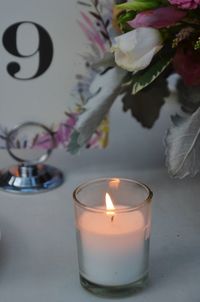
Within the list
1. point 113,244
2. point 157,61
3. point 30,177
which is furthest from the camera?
point 30,177

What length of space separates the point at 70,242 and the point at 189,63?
21 centimetres

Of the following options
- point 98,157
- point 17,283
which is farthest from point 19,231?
point 98,157

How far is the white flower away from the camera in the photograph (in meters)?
0.46

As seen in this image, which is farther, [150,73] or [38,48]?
[38,48]

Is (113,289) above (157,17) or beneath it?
beneath

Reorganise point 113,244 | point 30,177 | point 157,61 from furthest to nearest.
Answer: point 30,177 → point 157,61 → point 113,244

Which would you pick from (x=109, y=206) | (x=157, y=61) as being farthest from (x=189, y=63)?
(x=109, y=206)

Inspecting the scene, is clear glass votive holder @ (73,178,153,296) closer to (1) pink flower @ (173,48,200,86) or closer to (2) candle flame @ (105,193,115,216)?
(2) candle flame @ (105,193,115,216)

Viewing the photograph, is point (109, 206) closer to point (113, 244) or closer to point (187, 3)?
point (113, 244)

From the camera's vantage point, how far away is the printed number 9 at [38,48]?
0.67 m

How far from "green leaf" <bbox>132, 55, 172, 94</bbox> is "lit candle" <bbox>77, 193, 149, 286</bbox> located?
0.14m

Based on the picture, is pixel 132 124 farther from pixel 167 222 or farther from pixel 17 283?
pixel 17 283

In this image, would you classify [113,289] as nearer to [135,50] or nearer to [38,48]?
[135,50]

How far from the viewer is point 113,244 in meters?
0.40
